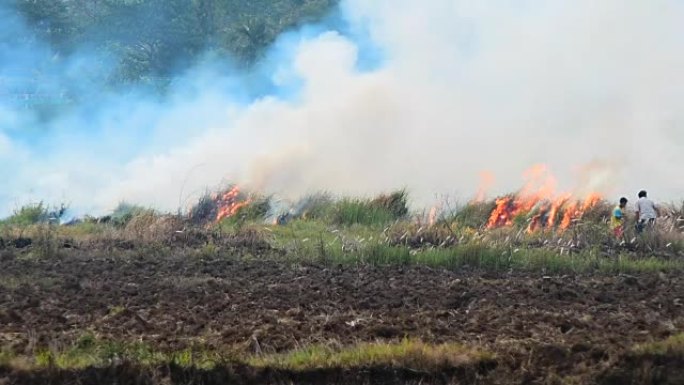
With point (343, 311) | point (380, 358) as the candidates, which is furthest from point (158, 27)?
point (380, 358)

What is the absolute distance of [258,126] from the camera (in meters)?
22.2

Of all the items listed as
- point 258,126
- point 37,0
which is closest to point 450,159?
point 258,126

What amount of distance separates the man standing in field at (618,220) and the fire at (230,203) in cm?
721

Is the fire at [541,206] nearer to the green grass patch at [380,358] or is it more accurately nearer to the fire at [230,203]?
the fire at [230,203]

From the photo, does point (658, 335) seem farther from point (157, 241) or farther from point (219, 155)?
point (219, 155)

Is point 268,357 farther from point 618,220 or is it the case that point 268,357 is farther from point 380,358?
point 618,220

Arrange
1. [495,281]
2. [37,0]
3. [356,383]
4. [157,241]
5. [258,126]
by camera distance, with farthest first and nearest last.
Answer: [37,0], [258,126], [157,241], [495,281], [356,383]

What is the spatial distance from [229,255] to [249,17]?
20.0 metres

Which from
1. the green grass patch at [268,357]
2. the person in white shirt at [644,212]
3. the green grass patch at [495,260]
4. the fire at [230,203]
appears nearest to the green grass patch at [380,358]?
the green grass patch at [268,357]

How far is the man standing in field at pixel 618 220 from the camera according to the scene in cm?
1416

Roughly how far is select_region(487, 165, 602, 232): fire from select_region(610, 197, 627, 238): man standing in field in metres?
0.80

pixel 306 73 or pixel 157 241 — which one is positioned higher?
pixel 306 73

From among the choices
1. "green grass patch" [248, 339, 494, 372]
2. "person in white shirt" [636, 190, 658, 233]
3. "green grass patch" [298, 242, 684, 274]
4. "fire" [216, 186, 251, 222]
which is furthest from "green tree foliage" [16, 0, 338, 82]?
"green grass patch" [248, 339, 494, 372]

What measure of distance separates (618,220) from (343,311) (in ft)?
29.3
